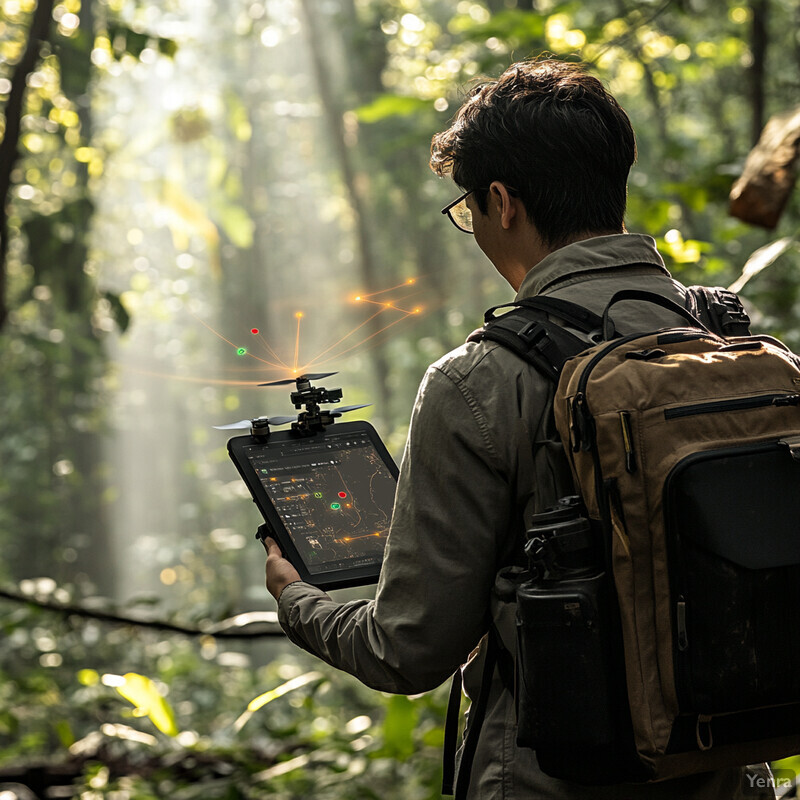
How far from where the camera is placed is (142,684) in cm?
283

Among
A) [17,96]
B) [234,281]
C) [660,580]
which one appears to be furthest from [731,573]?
[234,281]

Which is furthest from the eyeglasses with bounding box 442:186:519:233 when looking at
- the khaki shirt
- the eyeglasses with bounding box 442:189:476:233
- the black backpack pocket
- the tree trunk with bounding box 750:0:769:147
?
the tree trunk with bounding box 750:0:769:147

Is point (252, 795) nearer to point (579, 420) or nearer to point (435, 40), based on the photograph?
point (579, 420)

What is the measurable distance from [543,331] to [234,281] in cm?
2331

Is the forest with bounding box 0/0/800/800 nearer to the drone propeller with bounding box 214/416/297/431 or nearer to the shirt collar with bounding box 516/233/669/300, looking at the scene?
the drone propeller with bounding box 214/416/297/431

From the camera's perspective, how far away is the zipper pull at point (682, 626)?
46.1 inches

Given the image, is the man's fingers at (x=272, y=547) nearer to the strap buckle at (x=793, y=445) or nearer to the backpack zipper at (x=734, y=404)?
the backpack zipper at (x=734, y=404)

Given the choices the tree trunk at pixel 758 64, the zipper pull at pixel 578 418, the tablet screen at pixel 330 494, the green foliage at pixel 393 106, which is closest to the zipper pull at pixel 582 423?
the zipper pull at pixel 578 418

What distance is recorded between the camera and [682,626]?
3.85ft

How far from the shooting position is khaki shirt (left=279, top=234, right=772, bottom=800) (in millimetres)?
1300

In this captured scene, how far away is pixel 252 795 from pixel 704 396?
2616mm

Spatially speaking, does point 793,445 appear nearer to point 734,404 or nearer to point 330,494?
point 734,404

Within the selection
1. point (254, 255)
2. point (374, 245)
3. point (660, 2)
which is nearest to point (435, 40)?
point (374, 245)

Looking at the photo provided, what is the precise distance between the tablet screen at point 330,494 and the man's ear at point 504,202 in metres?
0.56
